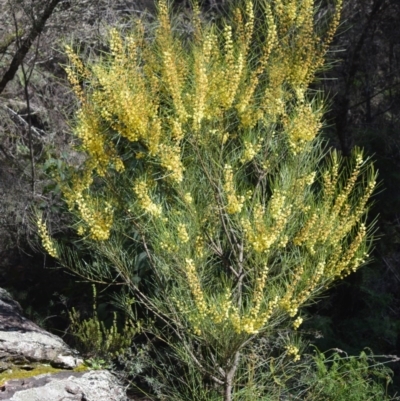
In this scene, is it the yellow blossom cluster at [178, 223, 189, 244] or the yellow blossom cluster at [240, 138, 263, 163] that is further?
the yellow blossom cluster at [240, 138, 263, 163]

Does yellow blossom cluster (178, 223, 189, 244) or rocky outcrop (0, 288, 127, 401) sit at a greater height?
yellow blossom cluster (178, 223, 189, 244)

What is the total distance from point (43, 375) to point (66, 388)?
0.23m

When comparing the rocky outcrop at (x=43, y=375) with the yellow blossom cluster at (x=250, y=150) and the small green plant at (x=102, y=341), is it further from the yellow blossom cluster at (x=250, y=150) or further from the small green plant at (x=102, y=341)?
the yellow blossom cluster at (x=250, y=150)

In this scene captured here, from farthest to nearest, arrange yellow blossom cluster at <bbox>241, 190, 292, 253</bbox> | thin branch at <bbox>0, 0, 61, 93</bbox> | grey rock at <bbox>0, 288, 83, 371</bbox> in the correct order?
thin branch at <bbox>0, 0, 61, 93</bbox> → grey rock at <bbox>0, 288, 83, 371</bbox> → yellow blossom cluster at <bbox>241, 190, 292, 253</bbox>

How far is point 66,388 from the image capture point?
491 centimetres

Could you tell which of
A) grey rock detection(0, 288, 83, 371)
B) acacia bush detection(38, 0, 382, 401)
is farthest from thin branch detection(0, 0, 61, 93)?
acacia bush detection(38, 0, 382, 401)

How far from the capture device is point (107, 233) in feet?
13.0

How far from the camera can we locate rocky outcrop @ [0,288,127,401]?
482 centimetres

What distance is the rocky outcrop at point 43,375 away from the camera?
190 inches

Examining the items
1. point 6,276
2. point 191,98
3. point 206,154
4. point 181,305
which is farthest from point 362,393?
point 6,276

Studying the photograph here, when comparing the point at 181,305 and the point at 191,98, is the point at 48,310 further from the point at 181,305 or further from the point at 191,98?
the point at 191,98

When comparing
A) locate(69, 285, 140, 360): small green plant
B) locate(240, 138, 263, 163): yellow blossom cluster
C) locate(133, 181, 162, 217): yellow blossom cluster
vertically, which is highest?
locate(240, 138, 263, 163): yellow blossom cluster

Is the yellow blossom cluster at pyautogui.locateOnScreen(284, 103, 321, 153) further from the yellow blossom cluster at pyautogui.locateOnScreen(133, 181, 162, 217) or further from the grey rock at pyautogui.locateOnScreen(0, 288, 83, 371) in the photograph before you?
the grey rock at pyautogui.locateOnScreen(0, 288, 83, 371)

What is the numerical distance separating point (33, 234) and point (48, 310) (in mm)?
769
